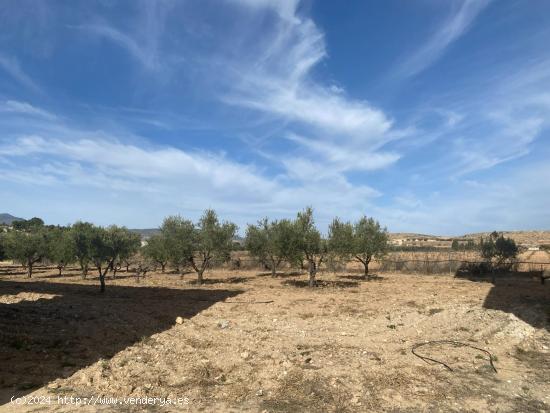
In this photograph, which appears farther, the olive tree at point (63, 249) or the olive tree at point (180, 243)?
the olive tree at point (63, 249)

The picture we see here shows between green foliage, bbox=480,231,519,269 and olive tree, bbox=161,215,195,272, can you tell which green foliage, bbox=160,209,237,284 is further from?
green foliage, bbox=480,231,519,269

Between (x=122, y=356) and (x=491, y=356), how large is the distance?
829 centimetres

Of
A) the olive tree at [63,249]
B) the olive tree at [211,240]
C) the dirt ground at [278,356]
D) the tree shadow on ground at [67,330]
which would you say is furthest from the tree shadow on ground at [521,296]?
the olive tree at [63,249]

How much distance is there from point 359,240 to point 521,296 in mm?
12596

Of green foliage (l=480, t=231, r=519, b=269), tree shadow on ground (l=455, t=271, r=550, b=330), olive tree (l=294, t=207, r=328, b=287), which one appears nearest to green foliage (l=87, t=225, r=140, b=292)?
olive tree (l=294, t=207, r=328, b=287)

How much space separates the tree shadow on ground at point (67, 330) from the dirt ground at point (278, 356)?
3cm

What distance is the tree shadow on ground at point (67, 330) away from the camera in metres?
8.02

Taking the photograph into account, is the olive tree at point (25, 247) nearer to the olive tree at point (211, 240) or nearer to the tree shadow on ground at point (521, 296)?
the olive tree at point (211, 240)

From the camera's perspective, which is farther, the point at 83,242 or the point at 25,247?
the point at 25,247

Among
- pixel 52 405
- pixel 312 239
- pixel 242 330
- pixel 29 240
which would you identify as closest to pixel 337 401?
pixel 52 405

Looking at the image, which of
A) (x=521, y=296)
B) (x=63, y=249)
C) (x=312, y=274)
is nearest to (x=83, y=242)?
(x=63, y=249)

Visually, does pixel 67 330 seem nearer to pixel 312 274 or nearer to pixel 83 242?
pixel 312 274

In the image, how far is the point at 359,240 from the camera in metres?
30.8

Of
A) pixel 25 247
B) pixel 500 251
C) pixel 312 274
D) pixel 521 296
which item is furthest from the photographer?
pixel 25 247
